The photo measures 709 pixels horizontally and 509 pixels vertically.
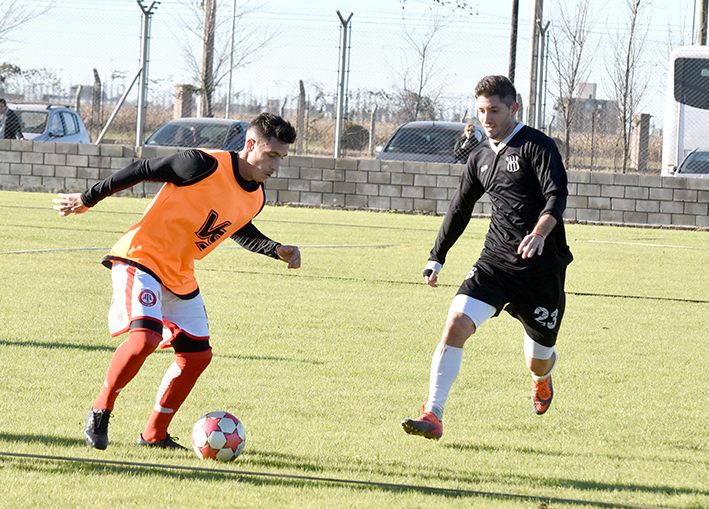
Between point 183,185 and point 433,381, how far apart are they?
1.52 meters

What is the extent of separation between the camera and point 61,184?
1839 centimetres

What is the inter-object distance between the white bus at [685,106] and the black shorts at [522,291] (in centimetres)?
1529

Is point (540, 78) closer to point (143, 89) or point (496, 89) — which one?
point (143, 89)

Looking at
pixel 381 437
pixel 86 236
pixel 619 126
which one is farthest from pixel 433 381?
pixel 619 126

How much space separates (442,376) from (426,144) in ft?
46.4

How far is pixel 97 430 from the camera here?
11.9 feet

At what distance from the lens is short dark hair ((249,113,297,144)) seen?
13.1 ft

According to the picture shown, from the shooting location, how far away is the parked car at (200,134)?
17.6m

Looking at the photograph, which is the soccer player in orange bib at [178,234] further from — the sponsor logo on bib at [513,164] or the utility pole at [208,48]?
the utility pole at [208,48]

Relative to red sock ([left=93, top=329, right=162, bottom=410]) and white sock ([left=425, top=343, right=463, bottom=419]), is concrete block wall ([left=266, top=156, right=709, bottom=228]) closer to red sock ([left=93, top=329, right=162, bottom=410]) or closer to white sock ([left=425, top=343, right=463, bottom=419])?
white sock ([left=425, top=343, right=463, bottom=419])

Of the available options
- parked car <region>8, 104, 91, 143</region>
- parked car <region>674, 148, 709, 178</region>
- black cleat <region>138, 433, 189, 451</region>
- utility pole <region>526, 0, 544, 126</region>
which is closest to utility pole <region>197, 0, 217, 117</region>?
parked car <region>8, 104, 91, 143</region>

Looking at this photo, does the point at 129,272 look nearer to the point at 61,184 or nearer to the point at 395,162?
the point at 395,162

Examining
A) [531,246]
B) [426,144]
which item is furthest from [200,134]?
[531,246]

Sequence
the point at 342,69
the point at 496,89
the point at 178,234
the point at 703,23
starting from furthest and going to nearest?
1. the point at 703,23
2. the point at 342,69
3. the point at 496,89
4. the point at 178,234
